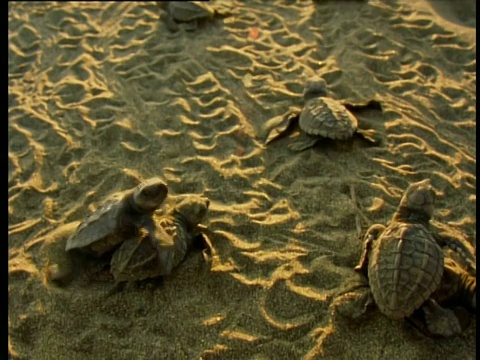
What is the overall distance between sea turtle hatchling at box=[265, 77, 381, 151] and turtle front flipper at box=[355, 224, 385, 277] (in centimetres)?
95

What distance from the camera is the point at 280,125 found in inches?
164

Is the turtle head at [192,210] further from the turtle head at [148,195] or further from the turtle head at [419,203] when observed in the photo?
the turtle head at [419,203]

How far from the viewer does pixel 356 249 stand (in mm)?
3113

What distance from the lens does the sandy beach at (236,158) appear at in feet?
9.00

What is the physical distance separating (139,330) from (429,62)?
3578 millimetres

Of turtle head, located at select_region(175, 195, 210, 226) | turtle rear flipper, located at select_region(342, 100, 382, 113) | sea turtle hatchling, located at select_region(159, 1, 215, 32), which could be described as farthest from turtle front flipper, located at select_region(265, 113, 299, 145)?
sea turtle hatchling, located at select_region(159, 1, 215, 32)

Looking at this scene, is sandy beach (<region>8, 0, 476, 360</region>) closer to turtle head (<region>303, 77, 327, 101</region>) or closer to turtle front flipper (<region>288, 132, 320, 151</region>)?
turtle front flipper (<region>288, 132, 320, 151</region>)

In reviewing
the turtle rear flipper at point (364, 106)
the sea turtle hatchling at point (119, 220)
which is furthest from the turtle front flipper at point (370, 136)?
the sea turtle hatchling at point (119, 220)

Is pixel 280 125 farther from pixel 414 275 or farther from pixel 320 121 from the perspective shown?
pixel 414 275

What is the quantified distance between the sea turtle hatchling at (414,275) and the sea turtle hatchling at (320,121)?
103 cm

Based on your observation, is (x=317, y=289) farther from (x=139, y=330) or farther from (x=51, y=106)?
(x=51, y=106)

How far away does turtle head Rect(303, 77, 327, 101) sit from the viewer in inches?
167
